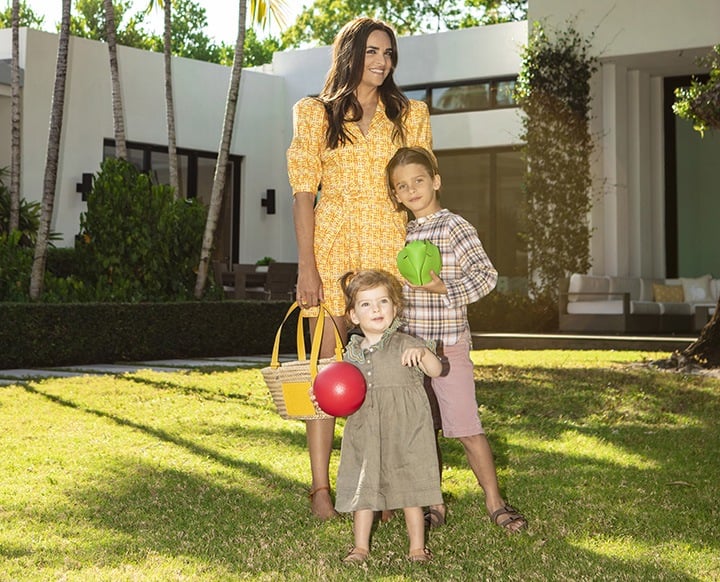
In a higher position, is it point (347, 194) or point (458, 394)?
point (347, 194)

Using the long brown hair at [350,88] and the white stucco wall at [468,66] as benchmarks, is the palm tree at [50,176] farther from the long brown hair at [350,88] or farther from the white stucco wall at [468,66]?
the white stucco wall at [468,66]

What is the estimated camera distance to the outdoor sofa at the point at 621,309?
13.3m

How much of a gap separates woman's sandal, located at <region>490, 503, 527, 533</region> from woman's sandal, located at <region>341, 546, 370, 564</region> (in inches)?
18.9

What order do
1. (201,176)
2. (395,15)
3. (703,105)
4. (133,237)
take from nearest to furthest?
(703,105) → (133,237) → (201,176) → (395,15)

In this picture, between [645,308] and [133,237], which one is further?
[645,308]

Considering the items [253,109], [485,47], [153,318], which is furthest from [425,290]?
[253,109]

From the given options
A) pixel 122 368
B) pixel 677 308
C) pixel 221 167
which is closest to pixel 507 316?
pixel 677 308

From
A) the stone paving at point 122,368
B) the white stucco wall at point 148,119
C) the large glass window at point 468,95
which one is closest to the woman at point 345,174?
the stone paving at point 122,368

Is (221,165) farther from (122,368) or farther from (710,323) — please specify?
(710,323)

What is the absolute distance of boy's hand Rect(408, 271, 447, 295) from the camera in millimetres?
2873

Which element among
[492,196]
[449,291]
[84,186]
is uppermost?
[492,196]

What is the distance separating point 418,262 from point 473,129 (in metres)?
13.7

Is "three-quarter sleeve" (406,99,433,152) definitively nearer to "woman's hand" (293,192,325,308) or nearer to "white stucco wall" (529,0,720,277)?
"woman's hand" (293,192,325,308)

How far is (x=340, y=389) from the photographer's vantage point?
2674 mm
